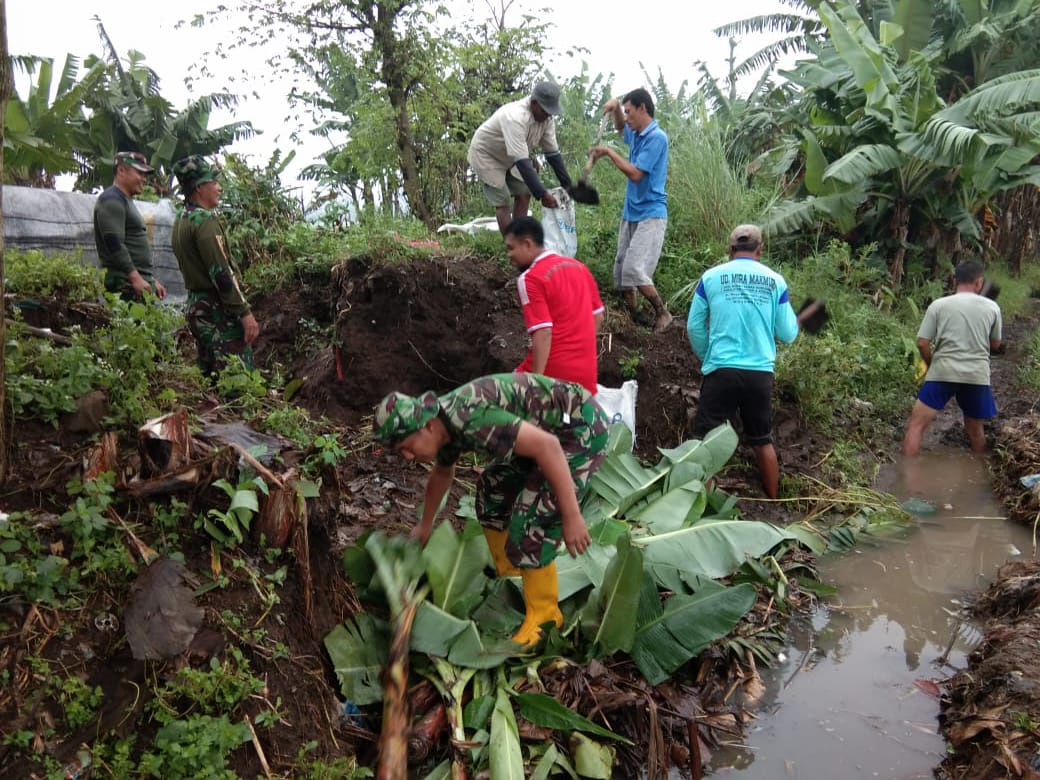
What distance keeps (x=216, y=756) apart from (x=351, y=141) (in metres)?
9.12

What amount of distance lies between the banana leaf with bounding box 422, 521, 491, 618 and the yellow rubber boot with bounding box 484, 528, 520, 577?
0.04m

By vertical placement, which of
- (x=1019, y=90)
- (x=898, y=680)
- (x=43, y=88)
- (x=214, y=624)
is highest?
(x=43, y=88)

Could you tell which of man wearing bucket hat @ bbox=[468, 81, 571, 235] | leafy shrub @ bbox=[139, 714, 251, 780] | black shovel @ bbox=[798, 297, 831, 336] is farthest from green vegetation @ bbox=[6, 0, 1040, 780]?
man wearing bucket hat @ bbox=[468, 81, 571, 235]

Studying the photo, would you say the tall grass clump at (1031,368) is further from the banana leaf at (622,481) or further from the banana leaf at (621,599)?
the banana leaf at (621,599)

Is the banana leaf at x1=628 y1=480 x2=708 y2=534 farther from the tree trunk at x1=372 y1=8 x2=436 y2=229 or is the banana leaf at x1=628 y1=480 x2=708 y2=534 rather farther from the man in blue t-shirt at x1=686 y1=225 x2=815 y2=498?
the tree trunk at x1=372 y1=8 x2=436 y2=229

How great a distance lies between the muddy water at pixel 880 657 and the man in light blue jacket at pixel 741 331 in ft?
4.13

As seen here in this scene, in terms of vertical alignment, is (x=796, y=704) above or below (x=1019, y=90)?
below

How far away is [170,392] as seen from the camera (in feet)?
10.9

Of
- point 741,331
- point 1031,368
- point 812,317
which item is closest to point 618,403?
point 741,331

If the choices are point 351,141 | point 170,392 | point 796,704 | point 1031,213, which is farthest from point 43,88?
point 1031,213

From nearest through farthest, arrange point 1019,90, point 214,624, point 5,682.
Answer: point 5,682, point 214,624, point 1019,90

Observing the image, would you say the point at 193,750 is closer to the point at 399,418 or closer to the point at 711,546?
the point at 399,418

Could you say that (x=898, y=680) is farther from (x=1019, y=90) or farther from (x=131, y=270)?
(x=1019, y=90)

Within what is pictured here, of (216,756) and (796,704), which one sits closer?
(216,756)
